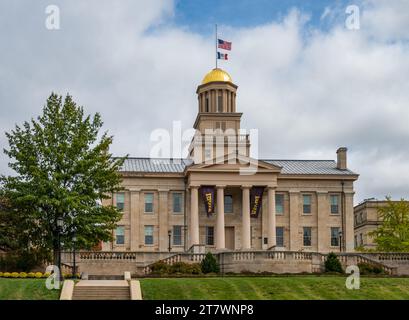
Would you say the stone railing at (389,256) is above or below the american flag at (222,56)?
below

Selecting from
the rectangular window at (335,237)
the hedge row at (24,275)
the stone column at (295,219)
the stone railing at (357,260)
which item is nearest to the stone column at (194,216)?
the stone column at (295,219)

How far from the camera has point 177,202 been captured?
87250 millimetres

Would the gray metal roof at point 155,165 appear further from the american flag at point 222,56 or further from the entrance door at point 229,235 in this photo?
the american flag at point 222,56

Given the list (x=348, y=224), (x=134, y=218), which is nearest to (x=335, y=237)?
(x=348, y=224)

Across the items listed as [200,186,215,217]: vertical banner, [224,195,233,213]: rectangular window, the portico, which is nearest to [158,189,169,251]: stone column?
the portico

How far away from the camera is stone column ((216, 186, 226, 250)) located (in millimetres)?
83500

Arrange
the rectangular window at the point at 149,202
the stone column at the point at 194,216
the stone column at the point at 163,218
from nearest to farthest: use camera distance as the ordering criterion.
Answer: the stone column at the point at 194,216 → the stone column at the point at 163,218 → the rectangular window at the point at 149,202

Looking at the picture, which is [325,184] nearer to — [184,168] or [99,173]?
[184,168]

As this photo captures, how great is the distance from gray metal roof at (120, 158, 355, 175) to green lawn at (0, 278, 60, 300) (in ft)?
126

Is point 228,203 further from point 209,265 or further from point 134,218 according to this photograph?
point 209,265

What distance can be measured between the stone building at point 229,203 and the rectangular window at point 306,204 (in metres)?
0.10

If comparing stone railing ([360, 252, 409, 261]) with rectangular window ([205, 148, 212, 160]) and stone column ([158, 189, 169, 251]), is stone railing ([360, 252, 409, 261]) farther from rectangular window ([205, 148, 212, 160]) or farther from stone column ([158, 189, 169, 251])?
rectangular window ([205, 148, 212, 160])

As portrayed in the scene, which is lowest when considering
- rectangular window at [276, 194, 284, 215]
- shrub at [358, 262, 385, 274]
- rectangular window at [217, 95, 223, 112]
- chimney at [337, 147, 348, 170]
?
shrub at [358, 262, 385, 274]

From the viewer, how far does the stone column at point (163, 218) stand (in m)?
86.2
